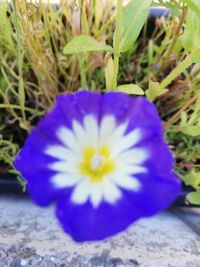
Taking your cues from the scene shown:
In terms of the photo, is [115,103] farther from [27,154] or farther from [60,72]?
[60,72]

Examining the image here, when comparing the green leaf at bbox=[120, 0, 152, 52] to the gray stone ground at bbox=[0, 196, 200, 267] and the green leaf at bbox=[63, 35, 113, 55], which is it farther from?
the gray stone ground at bbox=[0, 196, 200, 267]

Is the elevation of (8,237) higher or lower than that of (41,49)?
lower

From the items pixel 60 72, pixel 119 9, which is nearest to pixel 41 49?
pixel 60 72

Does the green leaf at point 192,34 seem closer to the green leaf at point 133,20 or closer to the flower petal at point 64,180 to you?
the green leaf at point 133,20

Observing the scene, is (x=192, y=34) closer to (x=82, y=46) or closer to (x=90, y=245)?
(x=82, y=46)

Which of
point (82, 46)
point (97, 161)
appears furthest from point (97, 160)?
point (82, 46)

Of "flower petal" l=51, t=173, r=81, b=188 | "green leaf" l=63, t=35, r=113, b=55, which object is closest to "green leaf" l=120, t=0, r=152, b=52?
"green leaf" l=63, t=35, r=113, b=55

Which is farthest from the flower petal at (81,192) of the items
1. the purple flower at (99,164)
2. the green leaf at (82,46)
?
the green leaf at (82,46)
